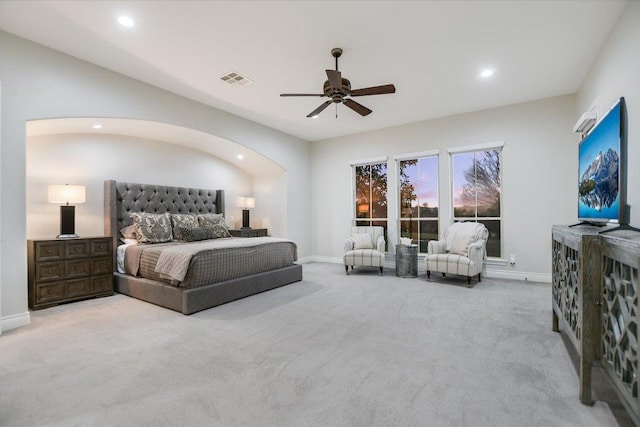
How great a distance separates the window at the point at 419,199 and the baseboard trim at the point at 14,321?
5.67m

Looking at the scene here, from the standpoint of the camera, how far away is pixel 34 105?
123 inches

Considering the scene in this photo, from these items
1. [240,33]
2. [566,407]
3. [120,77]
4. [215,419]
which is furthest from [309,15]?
[566,407]

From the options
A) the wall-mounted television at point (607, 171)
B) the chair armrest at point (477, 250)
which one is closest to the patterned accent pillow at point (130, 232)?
the chair armrest at point (477, 250)

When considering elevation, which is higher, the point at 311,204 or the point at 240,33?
the point at 240,33

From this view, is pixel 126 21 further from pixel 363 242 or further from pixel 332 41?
pixel 363 242

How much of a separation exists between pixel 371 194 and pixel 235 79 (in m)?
3.72

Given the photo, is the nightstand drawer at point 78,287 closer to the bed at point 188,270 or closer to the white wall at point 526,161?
the bed at point 188,270

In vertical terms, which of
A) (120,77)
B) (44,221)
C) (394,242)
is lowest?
(394,242)

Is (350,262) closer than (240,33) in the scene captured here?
No

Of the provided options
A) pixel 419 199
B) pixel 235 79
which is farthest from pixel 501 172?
pixel 235 79

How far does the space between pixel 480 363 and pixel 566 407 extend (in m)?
0.53

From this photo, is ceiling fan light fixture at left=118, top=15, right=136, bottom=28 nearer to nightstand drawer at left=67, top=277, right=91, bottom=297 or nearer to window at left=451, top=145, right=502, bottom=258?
nightstand drawer at left=67, top=277, right=91, bottom=297

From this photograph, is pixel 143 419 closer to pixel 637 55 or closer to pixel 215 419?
pixel 215 419

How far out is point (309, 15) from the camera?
2709 mm
